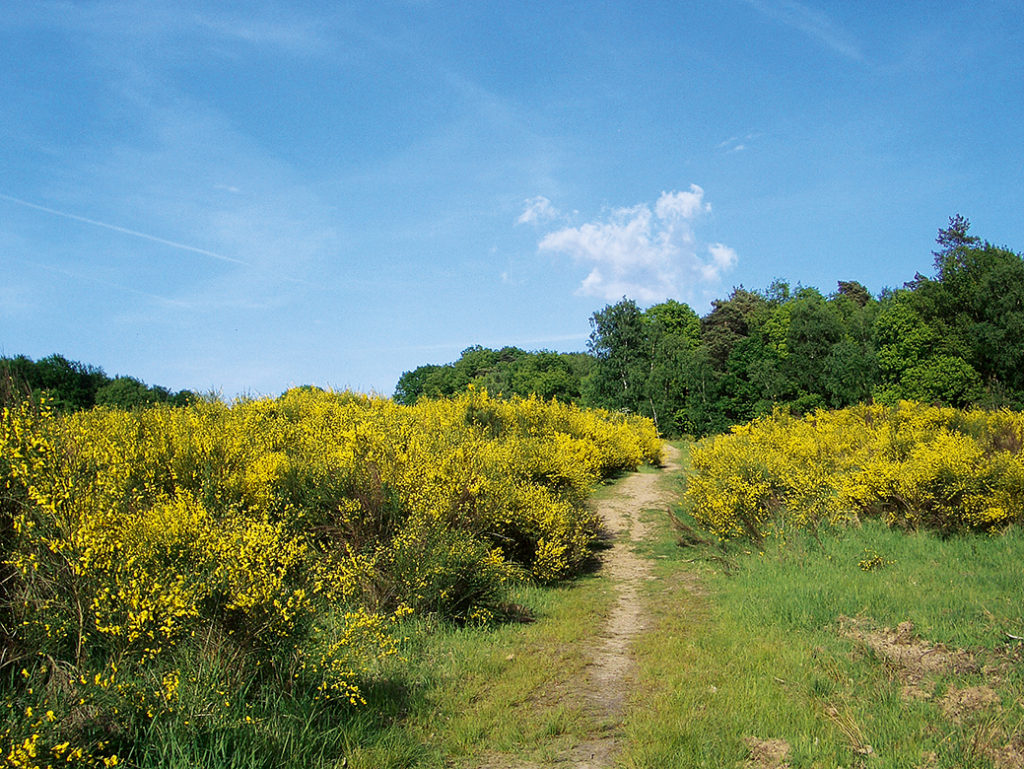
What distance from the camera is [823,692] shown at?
5.41 meters

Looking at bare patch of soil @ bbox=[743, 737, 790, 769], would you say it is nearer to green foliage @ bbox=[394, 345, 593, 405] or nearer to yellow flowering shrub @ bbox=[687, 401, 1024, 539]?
yellow flowering shrub @ bbox=[687, 401, 1024, 539]

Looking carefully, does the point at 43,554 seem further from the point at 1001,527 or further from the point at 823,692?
the point at 1001,527

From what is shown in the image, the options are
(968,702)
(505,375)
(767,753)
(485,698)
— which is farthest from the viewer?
(505,375)

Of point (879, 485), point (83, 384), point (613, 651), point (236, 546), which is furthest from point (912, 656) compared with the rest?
point (83, 384)

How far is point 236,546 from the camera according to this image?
461cm

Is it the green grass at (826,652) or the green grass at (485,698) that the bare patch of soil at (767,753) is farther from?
the green grass at (485,698)

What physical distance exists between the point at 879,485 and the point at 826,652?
5537 millimetres

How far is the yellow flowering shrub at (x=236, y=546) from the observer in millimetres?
3891

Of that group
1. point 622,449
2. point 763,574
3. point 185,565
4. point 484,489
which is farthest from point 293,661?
point 622,449

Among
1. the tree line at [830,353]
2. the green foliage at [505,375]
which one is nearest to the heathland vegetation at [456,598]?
the tree line at [830,353]

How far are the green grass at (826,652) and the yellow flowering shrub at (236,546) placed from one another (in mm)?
2262

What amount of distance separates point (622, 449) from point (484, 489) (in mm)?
13727

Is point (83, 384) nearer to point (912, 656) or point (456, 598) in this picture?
point (456, 598)

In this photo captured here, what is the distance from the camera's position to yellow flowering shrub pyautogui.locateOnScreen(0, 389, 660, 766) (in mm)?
3891
